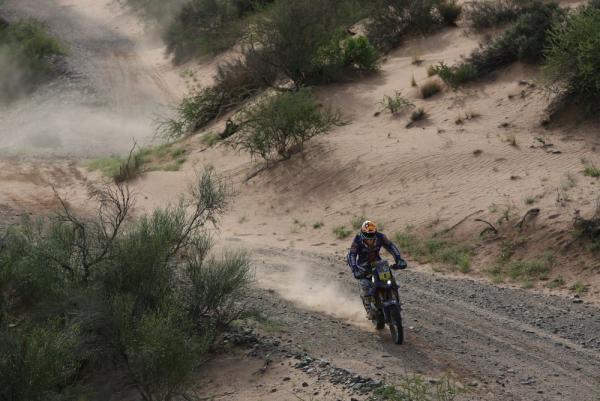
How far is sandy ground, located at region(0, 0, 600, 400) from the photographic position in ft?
39.8

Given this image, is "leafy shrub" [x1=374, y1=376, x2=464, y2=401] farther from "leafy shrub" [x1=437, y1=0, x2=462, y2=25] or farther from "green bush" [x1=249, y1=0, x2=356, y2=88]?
"leafy shrub" [x1=437, y1=0, x2=462, y2=25]

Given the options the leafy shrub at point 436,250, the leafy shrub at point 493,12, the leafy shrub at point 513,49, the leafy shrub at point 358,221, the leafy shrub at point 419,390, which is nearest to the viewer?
the leafy shrub at point 419,390

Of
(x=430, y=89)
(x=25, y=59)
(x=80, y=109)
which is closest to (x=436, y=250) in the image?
(x=430, y=89)

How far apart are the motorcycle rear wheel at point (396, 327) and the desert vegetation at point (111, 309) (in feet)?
8.16

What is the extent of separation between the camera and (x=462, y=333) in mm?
12797

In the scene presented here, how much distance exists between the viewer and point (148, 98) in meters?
39.5

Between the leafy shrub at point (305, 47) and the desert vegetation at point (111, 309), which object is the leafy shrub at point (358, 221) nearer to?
the desert vegetation at point (111, 309)

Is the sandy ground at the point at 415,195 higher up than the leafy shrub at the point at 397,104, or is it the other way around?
the leafy shrub at the point at 397,104

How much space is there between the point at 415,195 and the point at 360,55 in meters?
11.6

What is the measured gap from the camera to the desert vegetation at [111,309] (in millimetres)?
10305

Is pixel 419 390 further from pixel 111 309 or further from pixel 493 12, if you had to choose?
pixel 493 12

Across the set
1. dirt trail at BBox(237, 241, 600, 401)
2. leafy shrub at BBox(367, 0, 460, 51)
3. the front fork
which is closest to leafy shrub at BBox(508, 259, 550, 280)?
dirt trail at BBox(237, 241, 600, 401)

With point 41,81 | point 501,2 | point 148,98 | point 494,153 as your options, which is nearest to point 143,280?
point 494,153

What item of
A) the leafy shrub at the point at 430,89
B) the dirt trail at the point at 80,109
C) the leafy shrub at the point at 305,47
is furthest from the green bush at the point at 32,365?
the leafy shrub at the point at 305,47
